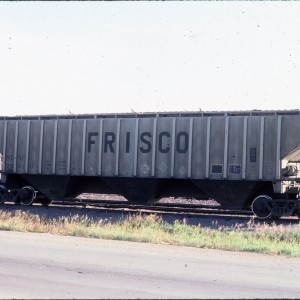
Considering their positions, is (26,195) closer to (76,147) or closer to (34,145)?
(34,145)

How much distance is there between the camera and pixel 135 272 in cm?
905

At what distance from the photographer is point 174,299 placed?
711cm

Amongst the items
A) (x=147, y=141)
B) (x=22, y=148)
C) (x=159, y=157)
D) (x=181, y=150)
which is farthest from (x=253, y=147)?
(x=22, y=148)

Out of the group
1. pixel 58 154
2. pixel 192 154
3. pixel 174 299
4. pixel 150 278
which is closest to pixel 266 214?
pixel 192 154

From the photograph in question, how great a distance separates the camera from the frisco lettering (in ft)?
66.8

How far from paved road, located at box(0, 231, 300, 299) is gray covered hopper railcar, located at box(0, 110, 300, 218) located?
25.0 feet

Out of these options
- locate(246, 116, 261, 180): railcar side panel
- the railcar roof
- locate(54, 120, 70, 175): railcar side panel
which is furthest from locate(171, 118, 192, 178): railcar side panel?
locate(54, 120, 70, 175): railcar side panel

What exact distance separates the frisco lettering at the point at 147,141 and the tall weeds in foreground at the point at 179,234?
4070 mm

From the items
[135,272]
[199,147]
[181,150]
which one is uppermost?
[199,147]

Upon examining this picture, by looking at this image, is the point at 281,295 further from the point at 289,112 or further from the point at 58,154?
the point at 58,154

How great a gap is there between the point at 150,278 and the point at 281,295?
1.97m

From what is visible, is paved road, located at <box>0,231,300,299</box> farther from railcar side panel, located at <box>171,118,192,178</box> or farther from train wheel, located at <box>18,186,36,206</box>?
train wheel, located at <box>18,186,36,206</box>

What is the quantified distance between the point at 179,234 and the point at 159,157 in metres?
6.35

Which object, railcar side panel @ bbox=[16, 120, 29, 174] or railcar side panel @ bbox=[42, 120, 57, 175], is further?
railcar side panel @ bbox=[16, 120, 29, 174]
